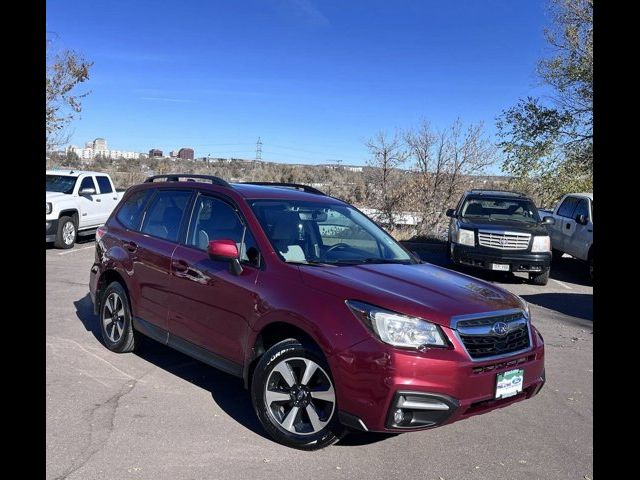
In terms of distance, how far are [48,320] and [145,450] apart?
12.9 feet

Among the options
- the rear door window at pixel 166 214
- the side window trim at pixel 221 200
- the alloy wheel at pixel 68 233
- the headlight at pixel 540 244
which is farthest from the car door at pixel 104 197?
the side window trim at pixel 221 200

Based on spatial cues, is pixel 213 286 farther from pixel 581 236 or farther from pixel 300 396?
pixel 581 236

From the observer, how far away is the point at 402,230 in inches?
685

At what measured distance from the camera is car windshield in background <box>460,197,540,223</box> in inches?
475

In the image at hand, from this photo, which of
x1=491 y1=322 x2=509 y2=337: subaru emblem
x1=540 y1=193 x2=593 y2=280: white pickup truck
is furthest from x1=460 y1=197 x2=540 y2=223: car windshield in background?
x1=491 y1=322 x2=509 y2=337: subaru emblem

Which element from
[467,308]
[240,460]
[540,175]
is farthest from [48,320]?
[540,175]

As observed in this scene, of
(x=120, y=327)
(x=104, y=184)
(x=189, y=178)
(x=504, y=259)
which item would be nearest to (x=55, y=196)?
(x=104, y=184)

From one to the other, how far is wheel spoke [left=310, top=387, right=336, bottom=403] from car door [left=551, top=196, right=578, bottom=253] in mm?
10906

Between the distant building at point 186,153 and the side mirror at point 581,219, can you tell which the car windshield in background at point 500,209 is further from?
the distant building at point 186,153

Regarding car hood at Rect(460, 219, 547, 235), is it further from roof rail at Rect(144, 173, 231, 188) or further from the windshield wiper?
roof rail at Rect(144, 173, 231, 188)

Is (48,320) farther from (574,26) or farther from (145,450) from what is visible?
(574,26)

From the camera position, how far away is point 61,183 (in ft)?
47.7

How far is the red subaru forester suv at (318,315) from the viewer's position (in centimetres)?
340
